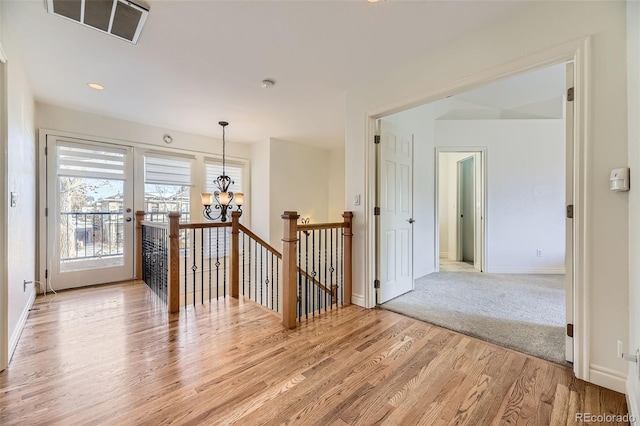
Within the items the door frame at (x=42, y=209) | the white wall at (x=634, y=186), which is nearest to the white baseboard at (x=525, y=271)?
the white wall at (x=634, y=186)

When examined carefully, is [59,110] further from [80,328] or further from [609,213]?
[609,213]

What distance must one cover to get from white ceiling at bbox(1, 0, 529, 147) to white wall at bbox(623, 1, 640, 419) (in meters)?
0.65

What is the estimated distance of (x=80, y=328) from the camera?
2.37 m

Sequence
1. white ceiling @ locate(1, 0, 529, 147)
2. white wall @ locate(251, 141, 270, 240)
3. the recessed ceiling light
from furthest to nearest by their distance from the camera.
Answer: white wall @ locate(251, 141, 270, 240) < the recessed ceiling light < white ceiling @ locate(1, 0, 529, 147)

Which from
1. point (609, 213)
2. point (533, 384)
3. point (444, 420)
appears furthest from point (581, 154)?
point (444, 420)

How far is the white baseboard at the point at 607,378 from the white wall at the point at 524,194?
9.49 ft

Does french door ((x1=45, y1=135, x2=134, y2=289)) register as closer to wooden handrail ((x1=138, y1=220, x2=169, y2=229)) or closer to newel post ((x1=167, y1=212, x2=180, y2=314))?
wooden handrail ((x1=138, y1=220, x2=169, y2=229))

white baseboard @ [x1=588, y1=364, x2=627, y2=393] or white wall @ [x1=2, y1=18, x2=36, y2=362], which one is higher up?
white wall @ [x1=2, y1=18, x2=36, y2=362]

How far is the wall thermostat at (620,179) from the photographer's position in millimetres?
1445

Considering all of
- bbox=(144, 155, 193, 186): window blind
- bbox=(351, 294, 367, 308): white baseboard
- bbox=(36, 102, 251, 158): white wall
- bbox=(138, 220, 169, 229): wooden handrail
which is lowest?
bbox=(351, 294, 367, 308): white baseboard

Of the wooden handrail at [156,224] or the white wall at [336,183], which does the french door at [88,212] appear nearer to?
the wooden handrail at [156,224]

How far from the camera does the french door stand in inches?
→ 139

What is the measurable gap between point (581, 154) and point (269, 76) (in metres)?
2.60

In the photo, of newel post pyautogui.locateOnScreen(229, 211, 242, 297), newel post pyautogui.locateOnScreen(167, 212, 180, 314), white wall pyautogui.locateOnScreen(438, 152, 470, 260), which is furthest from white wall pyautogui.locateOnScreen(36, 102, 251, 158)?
white wall pyautogui.locateOnScreen(438, 152, 470, 260)
